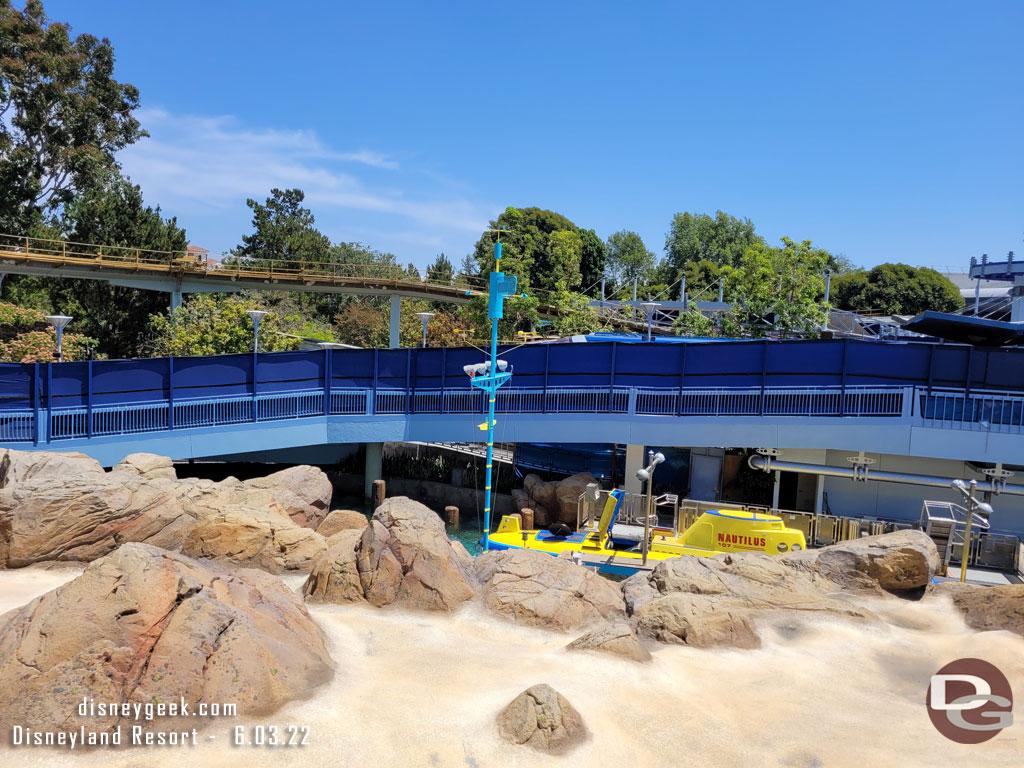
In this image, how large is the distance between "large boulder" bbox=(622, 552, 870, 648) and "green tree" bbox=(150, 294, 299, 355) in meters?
26.0

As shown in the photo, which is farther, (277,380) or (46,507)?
(277,380)

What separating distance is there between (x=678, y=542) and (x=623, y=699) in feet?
37.4

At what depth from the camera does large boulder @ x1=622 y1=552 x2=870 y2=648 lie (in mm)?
14578

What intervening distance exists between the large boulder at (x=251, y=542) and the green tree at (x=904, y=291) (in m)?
67.8

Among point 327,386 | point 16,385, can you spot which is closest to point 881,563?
point 327,386

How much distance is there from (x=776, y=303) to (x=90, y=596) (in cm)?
3031

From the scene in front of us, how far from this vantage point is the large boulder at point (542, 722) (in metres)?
10.6

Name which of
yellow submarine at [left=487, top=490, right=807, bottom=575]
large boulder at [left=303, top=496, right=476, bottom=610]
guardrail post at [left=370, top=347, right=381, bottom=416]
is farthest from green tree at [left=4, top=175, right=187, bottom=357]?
large boulder at [left=303, top=496, right=476, bottom=610]

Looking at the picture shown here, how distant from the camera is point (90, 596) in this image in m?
11.2

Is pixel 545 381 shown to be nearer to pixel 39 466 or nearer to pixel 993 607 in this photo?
pixel 993 607

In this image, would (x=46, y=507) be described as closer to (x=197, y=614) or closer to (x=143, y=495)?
(x=143, y=495)

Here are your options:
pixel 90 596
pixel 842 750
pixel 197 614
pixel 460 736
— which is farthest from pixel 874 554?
pixel 90 596

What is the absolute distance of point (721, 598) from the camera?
53.8ft

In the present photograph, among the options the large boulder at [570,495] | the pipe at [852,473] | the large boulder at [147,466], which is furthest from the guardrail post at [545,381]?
the large boulder at [147,466]
